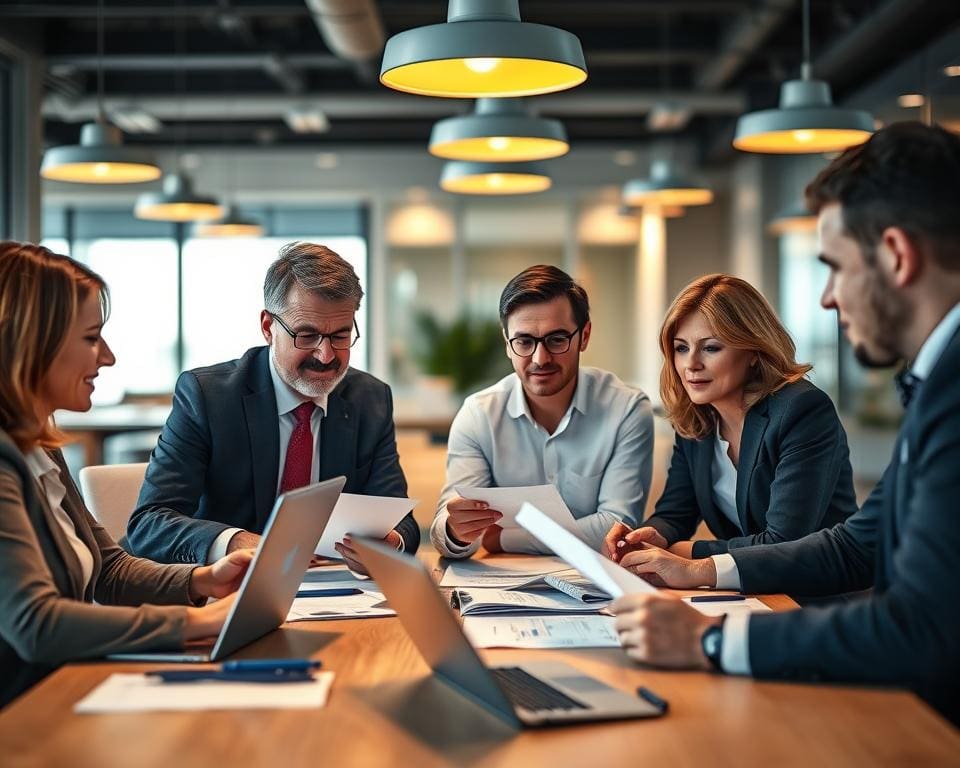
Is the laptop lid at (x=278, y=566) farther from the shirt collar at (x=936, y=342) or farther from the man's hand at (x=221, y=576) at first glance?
the shirt collar at (x=936, y=342)

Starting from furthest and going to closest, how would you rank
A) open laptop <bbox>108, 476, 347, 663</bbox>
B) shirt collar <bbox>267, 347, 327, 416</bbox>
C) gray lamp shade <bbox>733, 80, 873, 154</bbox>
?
1. gray lamp shade <bbox>733, 80, 873, 154</bbox>
2. shirt collar <bbox>267, 347, 327, 416</bbox>
3. open laptop <bbox>108, 476, 347, 663</bbox>

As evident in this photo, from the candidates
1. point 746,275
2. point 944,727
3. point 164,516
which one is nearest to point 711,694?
point 944,727

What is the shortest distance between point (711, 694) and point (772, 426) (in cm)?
127

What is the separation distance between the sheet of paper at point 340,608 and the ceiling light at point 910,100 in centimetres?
605

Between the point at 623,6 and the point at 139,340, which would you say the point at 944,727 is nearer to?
the point at 623,6

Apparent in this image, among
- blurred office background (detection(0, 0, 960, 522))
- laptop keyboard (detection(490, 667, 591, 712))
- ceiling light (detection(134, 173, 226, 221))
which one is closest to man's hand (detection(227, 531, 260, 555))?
laptop keyboard (detection(490, 667, 591, 712))

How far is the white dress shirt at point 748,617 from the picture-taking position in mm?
1705

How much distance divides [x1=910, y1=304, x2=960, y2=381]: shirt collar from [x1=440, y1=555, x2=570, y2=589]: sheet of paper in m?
1.00

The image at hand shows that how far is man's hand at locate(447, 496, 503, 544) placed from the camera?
2.67 meters

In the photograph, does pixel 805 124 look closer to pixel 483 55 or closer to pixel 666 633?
pixel 483 55

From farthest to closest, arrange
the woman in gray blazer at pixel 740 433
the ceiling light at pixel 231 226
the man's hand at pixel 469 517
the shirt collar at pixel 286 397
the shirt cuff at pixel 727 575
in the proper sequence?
the ceiling light at pixel 231 226, the shirt collar at pixel 286 397, the woman in gray blazer at pixel 740 433, the man's hand at pixel 469 517, the shirt cuff at pixel 727 575

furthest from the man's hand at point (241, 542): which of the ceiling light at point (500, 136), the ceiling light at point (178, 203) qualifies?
the ceiling light at point (178, 203)

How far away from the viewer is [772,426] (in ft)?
9.29

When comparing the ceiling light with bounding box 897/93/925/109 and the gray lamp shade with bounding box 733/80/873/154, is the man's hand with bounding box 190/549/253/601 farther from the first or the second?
the ceiling light with bounding box 897/93/925/109
